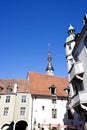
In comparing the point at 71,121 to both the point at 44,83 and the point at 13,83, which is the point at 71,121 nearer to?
the point at 44,83

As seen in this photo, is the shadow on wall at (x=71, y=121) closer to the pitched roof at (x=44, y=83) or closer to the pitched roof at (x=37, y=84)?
the pitched roof at (x=37, y=84)

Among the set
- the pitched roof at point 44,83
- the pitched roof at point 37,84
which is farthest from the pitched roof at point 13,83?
the pitched roof at point 44,83

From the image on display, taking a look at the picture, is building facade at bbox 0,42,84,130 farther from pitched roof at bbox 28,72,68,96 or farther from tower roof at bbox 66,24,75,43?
tower roof at bbox 66,24,75,43

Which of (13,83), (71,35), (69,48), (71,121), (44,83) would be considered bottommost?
(71,121)

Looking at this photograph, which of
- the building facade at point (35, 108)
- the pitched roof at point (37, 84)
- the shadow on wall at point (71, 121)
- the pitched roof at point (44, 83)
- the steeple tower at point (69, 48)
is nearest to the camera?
the steeple tower at point (69, 48)

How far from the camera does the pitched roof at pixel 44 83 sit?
3595 centimetres

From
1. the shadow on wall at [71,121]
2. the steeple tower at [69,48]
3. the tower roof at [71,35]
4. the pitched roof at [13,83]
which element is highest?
the tower roof at [71,35]

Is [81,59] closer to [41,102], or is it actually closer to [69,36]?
[69,36]

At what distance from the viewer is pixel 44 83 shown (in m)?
39.1

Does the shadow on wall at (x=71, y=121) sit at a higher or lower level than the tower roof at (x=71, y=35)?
lower

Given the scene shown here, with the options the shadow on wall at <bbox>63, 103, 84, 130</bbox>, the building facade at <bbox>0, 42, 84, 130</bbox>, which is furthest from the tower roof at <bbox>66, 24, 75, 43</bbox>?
the shadow on wall at <bbox>63, 103, 84, 130</bbox>

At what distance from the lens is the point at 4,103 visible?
33938 mm

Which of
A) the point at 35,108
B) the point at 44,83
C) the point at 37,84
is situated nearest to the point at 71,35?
the point at 44,83

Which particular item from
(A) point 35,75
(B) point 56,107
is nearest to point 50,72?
(A) point 35,75
